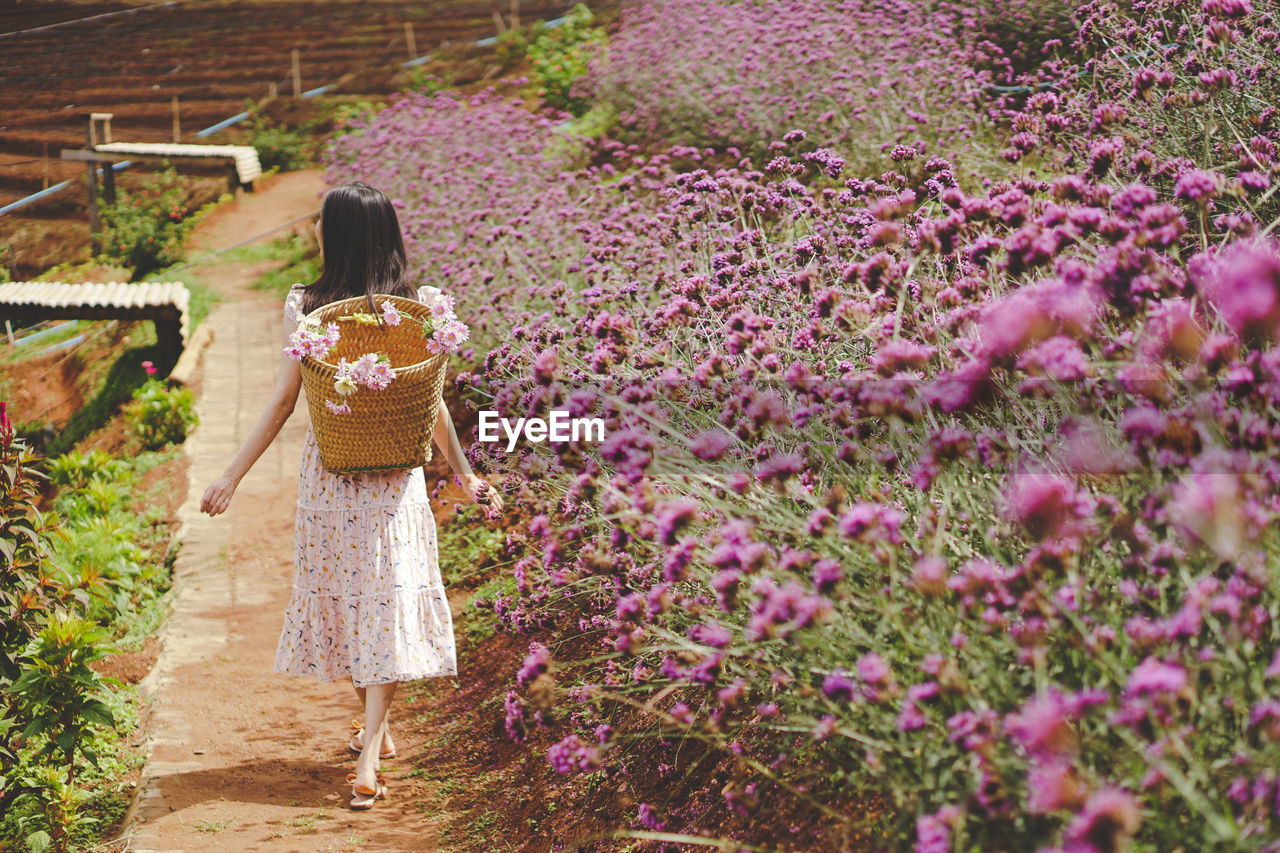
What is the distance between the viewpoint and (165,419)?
21.8 ft

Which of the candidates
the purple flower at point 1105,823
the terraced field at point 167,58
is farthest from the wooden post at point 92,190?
the purple flower at point 1105,823

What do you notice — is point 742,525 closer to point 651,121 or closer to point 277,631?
point 277,631

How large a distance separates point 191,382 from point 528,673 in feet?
20.8

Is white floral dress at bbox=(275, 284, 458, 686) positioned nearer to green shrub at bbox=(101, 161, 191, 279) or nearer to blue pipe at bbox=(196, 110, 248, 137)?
green shrub at bbox=(101, 161, 191, 279)

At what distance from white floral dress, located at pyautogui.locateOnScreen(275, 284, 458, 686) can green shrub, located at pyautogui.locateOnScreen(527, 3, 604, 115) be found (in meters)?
8.27

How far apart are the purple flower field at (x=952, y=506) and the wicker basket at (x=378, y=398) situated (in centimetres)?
35

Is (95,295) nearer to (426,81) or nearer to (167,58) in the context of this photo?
(167,58)

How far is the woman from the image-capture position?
116 inches

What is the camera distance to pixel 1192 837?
1.42 meters

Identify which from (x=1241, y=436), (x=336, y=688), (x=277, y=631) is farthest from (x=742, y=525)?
(x=277, y=631)

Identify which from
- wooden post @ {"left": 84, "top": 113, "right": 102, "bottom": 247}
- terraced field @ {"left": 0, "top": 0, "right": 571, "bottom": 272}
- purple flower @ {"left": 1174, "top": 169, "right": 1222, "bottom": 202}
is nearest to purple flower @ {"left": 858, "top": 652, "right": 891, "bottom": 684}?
purple flower @ {"left": 1174, "top": 169, "right": 1222, "bottom": 202}

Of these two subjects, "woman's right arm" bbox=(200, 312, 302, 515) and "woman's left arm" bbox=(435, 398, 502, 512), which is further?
"woman's left arm" bbox=(435, 398, 502, 512)

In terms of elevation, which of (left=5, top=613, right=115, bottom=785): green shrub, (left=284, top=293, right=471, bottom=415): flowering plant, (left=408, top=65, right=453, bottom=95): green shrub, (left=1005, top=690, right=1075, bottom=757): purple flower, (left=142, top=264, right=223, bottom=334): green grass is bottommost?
(left=142, top=264, right=223, bottom=334): green grass

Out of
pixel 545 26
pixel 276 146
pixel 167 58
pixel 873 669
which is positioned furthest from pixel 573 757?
pixel 545 26
